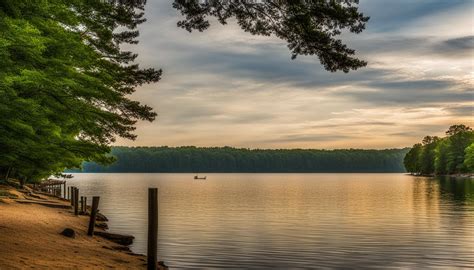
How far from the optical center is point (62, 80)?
80.3 ft

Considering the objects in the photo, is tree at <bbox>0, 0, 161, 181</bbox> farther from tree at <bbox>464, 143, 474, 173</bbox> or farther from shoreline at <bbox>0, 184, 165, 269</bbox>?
tree at <bbox>464, 143, 474, 173</bbox>

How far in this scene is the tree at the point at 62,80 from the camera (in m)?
21.0

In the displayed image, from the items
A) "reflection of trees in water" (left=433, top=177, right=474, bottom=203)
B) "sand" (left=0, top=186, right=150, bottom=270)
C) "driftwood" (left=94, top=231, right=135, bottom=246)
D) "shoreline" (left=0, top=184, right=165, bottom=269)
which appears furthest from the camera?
"reflection of trees in water" (left=433, top=177, right=474, bottom=203)

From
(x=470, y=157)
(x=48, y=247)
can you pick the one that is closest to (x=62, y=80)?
(x=48, y=247)

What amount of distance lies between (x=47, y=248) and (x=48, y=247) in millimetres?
289

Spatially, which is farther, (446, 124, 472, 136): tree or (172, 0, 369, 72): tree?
(446, 124, 472, 136): tree

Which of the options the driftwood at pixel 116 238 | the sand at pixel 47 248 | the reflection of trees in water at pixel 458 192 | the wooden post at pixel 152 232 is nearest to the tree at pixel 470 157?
the reflection of trees in water at pixel 458 192

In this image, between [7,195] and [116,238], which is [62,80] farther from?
[7,195]

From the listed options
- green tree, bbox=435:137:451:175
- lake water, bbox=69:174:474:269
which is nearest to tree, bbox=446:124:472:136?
green tree, bbox=435:137:451:175

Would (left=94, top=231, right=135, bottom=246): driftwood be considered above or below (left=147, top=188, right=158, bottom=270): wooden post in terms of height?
below

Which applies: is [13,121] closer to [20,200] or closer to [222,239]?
[20,200]

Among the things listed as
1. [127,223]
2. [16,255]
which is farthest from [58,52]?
[127,223]

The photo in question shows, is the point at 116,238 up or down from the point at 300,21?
down

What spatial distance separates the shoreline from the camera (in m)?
16.5
